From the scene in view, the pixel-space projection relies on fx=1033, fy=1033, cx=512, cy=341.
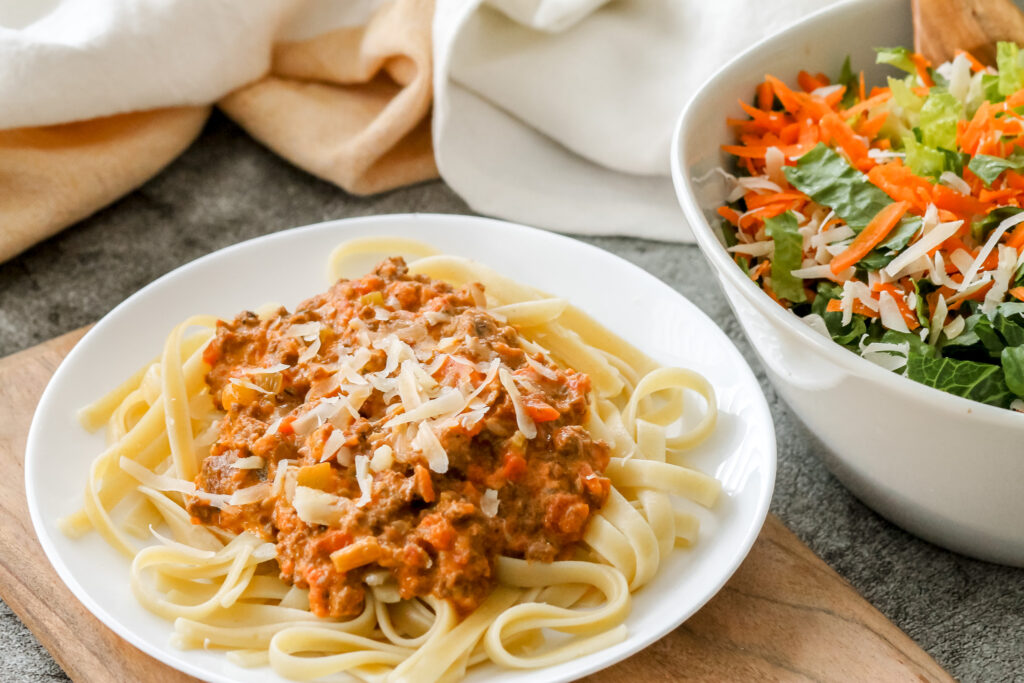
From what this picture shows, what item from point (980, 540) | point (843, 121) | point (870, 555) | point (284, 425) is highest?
point (843, 121)

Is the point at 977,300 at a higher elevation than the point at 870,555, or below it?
higher

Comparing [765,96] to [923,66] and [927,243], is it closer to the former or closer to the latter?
[923,66]

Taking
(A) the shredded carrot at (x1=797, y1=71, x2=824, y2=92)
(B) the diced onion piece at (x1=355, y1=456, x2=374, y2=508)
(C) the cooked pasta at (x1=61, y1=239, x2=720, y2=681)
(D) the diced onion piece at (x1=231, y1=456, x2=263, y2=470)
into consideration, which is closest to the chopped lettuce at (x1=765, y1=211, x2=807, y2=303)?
(C) the cooked pasta at (x1=61, y1=239, x2=720, y2=681)

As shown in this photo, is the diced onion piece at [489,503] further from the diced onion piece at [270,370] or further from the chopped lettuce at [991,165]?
the chopped lettuce at [991,165]

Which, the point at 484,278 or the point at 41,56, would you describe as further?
the point at 41,56

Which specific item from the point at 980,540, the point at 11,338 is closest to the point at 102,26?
the point at 11,338

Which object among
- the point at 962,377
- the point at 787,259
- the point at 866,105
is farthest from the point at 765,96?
the point at 962,377

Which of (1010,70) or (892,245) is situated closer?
(892,245)

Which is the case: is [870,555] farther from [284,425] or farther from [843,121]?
[284,425]
